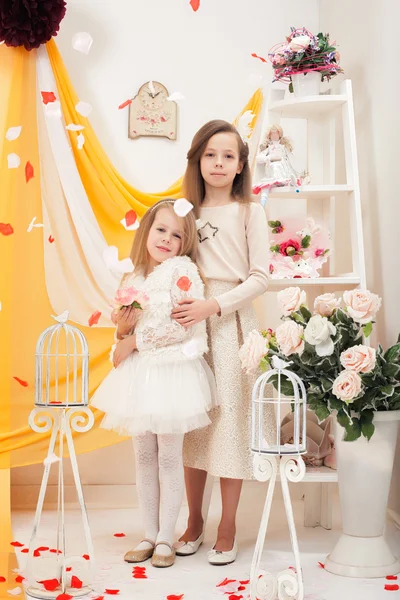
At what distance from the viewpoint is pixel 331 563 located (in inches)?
91.4

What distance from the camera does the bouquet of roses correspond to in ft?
7.12

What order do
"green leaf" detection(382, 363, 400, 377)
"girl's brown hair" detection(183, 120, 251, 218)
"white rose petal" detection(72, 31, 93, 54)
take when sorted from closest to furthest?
"green leaf" detection(382, 363, 400, 377), "girl's brown hair" detection(183, 120, 251, 218), "white rose petal" detection(72, 31, 93, 54)

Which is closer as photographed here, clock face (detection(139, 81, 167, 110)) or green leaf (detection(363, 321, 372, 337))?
green leaf (detection(363, 321, 372, 337))

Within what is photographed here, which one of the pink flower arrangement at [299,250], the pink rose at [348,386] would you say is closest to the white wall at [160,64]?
the pink flower arrangement at [299,250]

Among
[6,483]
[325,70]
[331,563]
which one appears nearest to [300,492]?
[331,563]

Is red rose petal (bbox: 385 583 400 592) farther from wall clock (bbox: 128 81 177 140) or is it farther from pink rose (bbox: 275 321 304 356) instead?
wall clock (bbox: 128 81 177 140)

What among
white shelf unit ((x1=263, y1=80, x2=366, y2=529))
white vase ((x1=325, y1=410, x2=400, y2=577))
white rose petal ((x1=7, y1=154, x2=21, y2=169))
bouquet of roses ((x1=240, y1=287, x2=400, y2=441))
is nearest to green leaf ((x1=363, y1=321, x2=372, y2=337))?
bouquet of roses ((x1=240, y1=287, x2=400, y2=441))

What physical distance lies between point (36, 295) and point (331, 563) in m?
1.47

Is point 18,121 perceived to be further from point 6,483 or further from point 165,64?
point 6,483

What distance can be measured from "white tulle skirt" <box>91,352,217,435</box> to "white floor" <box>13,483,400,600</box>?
1.33 ft

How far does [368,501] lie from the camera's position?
2.28 meters

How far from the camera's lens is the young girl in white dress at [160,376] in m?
2.24

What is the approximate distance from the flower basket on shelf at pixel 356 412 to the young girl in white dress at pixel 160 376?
0.20 metres

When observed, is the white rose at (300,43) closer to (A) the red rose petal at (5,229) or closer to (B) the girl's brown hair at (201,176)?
(B) the girl's brown hair at (201,176)
